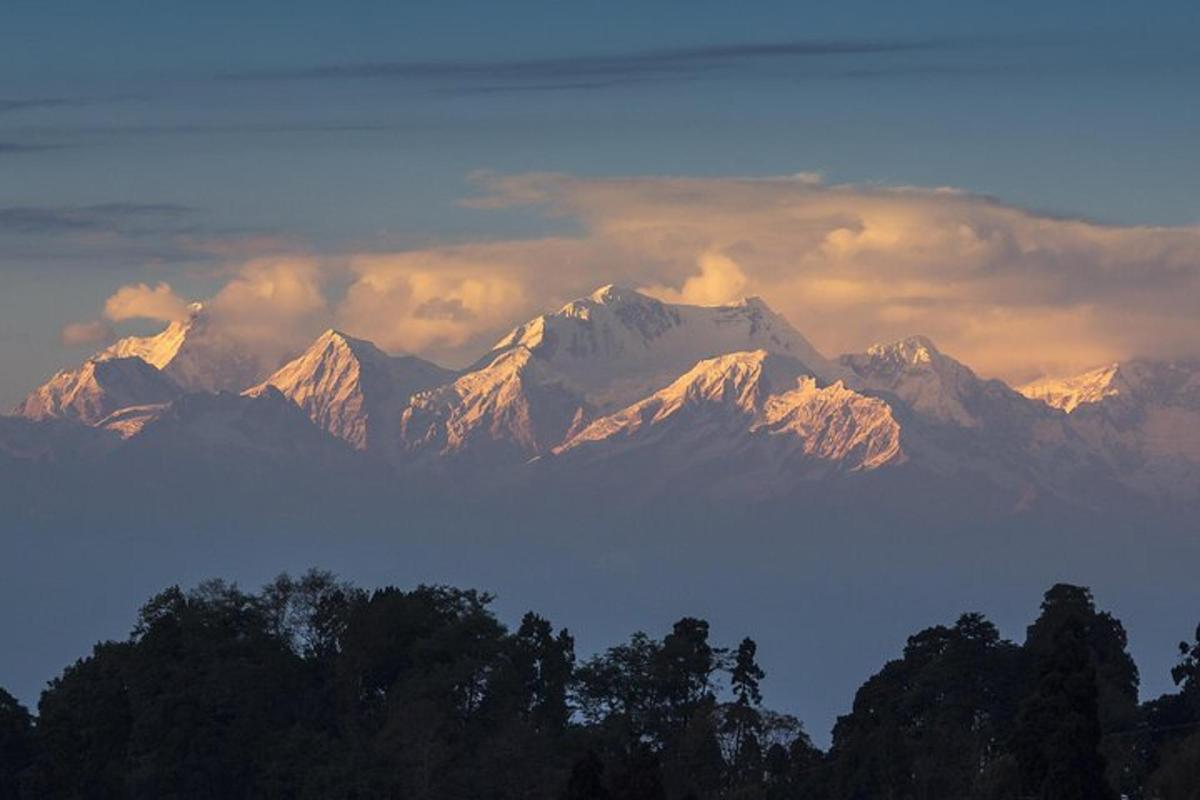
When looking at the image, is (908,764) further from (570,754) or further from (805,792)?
(570,754)

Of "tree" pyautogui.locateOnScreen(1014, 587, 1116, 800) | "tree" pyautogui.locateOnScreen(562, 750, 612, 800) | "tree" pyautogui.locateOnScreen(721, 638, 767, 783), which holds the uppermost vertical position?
"tree" pyautogui.locateOnScreen(721, 638, 767, 783)

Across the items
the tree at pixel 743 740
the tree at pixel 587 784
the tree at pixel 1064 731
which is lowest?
the tree at pixel 587 784

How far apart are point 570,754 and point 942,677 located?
23560 mm

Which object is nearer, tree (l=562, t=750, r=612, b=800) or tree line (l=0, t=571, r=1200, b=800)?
tree (l=562, t=750, r=612, b=800)

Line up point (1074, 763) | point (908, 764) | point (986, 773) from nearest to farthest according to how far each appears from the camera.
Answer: point (1074, 763) < point (986, 773) < point (908, 764)

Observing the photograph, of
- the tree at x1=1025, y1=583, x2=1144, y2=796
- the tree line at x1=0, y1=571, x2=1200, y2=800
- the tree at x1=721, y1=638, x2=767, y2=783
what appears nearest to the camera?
the tree at x1=1025, y1=583, x2=1144, y2=796

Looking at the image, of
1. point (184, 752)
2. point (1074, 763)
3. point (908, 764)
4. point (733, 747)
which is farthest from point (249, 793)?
point (1074, 763)

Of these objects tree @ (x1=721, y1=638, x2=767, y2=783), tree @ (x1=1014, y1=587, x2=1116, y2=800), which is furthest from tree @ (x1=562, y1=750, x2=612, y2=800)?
tree @ (x1=721, y1=638, x2=767, y2=783)

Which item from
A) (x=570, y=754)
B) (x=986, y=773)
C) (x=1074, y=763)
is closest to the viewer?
(x=1074, y=763)

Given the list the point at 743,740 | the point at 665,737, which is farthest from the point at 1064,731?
the point at 665,737

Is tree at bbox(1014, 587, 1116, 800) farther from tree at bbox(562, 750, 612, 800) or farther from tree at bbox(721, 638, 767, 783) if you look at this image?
tree at bbox(721, 638, 767, 783)

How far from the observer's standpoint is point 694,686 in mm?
198625

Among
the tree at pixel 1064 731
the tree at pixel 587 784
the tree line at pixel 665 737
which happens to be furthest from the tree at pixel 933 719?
the tree at pixel 587 784

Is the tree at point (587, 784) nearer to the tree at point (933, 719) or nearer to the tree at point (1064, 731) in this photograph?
the tree at point (1064, 731)
